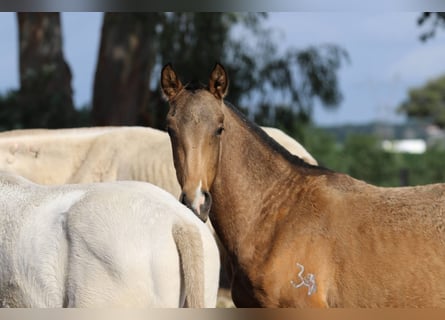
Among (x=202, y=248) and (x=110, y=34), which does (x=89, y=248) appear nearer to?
(x=202, y=248)

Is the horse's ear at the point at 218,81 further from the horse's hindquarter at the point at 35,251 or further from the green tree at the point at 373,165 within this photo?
the green tree at the point at 373,165

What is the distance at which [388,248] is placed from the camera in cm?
392

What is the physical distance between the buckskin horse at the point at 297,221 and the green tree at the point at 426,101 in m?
53.6

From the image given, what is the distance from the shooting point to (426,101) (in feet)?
193

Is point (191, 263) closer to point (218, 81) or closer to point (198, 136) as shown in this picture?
point (198, 136)

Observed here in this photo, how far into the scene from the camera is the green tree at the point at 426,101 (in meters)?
57.4

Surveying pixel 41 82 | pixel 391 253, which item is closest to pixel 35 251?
pixel 391 253

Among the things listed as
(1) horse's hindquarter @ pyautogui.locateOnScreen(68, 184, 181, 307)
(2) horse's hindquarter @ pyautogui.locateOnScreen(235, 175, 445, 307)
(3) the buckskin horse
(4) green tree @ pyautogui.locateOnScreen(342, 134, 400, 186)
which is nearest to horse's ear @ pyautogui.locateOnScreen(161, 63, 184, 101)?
(3) the buckskin horse

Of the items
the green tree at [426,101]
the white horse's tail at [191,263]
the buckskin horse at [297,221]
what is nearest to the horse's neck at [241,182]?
the buckskin horse at [297,221]

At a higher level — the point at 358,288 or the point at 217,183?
the point at 217,183

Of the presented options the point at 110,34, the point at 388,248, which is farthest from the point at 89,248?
the point at 110,34

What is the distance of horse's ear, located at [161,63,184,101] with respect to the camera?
4.19 metres

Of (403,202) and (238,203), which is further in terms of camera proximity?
(238,203)

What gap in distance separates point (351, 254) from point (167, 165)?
217 cm
